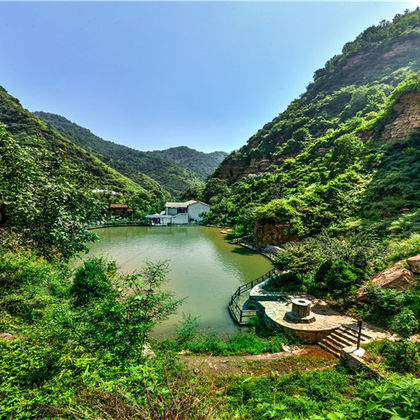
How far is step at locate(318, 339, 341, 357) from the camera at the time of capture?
23.4 ft

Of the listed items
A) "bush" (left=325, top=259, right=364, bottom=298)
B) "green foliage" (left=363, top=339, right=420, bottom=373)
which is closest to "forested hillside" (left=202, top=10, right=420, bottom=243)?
"bush" (left=325, top=259, right=364, bottom=298)

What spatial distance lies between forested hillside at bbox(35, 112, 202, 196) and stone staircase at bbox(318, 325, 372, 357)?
107 meters

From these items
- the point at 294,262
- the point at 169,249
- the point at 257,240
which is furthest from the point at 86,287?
the point at 257,240

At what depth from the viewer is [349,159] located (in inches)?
1063

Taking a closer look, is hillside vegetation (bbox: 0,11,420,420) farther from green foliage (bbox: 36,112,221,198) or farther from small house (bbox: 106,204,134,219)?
green foliage (bbox: 36,112,221,198)

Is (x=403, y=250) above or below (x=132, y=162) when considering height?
below

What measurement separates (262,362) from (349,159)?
29.6 metres

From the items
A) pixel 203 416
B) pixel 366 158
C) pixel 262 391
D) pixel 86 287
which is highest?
pixel 366 158

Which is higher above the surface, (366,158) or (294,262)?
(366,158)

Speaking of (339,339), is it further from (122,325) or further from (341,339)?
(122,325)

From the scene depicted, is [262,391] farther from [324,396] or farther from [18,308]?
[18,308]

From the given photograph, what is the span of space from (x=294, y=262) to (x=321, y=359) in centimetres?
562

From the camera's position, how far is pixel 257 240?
Answer: 22703 millimetres

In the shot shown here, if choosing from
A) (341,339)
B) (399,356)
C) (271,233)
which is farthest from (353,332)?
(271,233)
